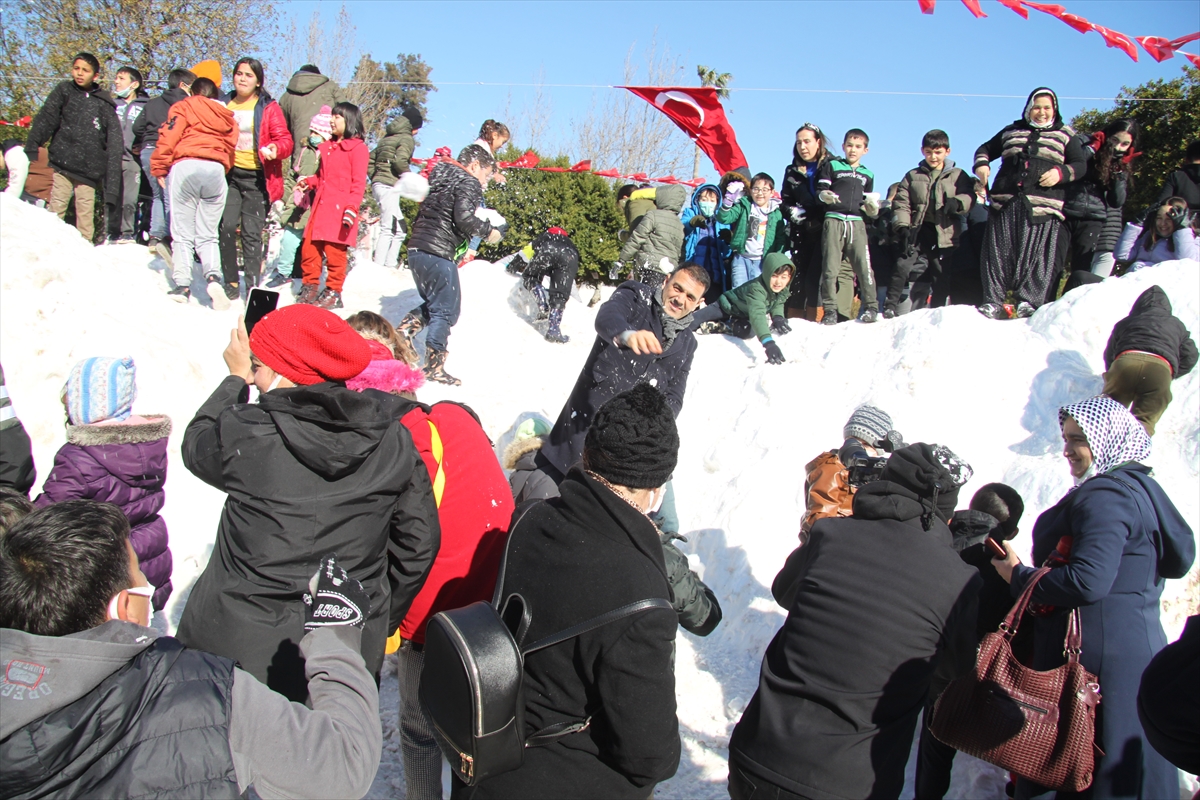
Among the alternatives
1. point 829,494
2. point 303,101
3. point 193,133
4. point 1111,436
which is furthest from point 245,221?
point 1111,436

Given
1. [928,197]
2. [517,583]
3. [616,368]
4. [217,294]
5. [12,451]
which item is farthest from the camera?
[928,197]

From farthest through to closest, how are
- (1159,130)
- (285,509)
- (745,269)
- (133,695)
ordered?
(1159,130), (745,269), (285,509), (133,695)

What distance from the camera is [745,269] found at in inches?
330

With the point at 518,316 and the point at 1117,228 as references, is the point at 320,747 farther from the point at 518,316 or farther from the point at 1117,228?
the point at 1117,228

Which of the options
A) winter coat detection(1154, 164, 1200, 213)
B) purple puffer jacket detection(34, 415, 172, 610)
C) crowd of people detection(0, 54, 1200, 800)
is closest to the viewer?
crowd of people detection(0, 54, 1200, 800)

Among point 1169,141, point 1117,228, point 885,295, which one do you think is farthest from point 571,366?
point 1169,141

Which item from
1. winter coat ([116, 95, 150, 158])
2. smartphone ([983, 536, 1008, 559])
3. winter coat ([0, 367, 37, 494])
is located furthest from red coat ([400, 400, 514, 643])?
winter coat ([116, 95, 150, 158])

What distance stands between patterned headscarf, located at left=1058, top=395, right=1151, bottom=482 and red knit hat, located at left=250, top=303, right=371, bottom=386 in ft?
9.55

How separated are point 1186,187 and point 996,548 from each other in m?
6.19

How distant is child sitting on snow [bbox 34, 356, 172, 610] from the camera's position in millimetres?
3213

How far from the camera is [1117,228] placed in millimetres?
7113

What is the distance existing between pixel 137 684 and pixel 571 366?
662 cm

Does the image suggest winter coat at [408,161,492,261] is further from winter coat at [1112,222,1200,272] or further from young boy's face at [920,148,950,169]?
winter coat at [1112,222,1200,272]

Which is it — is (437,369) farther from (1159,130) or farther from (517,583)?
(1159,130)
